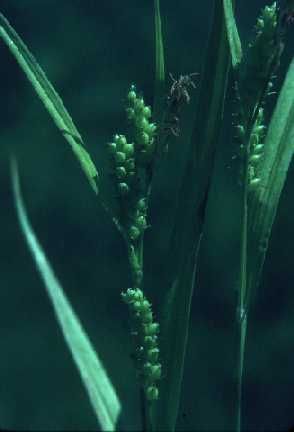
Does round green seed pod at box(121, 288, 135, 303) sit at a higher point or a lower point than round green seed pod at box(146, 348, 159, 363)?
higher

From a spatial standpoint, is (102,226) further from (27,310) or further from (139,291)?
(139,291)

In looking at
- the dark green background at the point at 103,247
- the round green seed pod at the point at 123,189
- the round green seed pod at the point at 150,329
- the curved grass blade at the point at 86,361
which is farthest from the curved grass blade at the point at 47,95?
the dark green background at the point at 103,247

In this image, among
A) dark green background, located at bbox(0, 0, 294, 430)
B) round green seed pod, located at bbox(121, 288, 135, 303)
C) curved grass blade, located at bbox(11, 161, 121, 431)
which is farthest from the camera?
dark green background, located at bbox(0, 0, 294, 430)

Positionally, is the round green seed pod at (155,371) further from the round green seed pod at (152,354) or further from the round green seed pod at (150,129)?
the round green seed pod at (150,129)

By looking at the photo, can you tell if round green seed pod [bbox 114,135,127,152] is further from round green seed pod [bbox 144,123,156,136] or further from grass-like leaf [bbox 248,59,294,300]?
grass-like leaf [bbox 248,59,294,300]

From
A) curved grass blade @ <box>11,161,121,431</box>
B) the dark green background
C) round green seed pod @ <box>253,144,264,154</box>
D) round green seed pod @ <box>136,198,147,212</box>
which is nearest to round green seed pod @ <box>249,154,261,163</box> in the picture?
round green seed pod @ <box>253,144,264,154</box>

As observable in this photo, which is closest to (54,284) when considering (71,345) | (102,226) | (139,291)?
(71,345)
